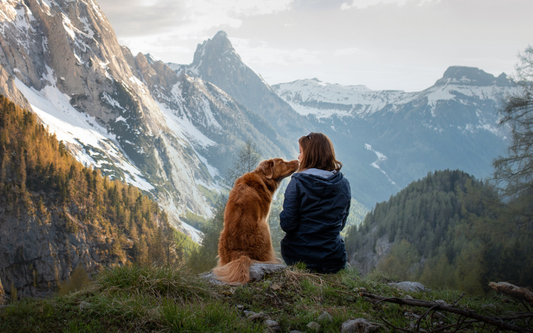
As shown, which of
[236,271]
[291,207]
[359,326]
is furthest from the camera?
[291,207]

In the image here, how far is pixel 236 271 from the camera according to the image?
16.2 feet

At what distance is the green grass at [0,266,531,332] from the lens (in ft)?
10.5

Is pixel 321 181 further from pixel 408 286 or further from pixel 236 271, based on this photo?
pixel 408 286

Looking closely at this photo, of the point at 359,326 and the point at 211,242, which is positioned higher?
the point at 359,326

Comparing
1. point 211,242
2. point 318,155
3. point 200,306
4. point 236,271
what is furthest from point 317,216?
point 211,242

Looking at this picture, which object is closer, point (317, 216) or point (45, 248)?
point (317, 216)

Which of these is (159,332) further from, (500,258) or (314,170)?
(500,258)

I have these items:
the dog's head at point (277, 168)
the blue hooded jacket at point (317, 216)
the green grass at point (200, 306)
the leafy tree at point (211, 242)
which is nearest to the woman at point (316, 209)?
the blue hooded jacket at point (317, 216)

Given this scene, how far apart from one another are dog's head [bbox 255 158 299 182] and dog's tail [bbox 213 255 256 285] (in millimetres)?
1963

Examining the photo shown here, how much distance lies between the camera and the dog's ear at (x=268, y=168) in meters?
6.38

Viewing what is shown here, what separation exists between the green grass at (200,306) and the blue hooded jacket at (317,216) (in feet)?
1.24

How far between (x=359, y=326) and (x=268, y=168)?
3.78 meters

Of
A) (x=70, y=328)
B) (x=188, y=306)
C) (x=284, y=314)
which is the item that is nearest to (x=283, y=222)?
(x=284, y=314)

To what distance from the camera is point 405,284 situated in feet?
19.0
